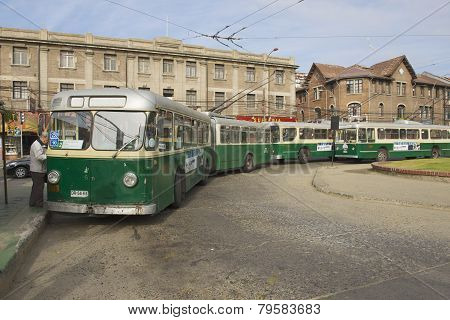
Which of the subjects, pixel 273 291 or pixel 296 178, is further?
pixel 296 178

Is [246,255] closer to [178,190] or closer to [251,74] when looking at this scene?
[178,190]

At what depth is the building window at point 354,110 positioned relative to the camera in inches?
1905

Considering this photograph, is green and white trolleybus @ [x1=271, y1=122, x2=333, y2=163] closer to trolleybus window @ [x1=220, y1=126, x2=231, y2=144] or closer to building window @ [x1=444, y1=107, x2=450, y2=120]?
trolleybus window @ [x1=220, y1=126, x2=231, y2=144]

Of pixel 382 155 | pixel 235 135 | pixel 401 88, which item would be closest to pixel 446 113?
pixel 401 88

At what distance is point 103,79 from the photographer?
115ft

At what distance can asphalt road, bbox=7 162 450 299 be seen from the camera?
4492 mm

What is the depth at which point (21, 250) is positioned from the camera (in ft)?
18.4

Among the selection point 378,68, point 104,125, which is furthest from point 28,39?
point 378,68

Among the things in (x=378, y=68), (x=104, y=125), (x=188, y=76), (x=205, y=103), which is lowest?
(x=104, y=125)

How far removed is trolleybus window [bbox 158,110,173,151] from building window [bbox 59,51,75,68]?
29.5 meters

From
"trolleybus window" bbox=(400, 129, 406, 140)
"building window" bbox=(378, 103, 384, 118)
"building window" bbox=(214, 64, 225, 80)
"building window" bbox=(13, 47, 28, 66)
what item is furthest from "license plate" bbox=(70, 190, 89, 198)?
"building window" bbox=(378, 103, 384, 118)

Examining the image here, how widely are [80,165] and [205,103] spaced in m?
32.4
